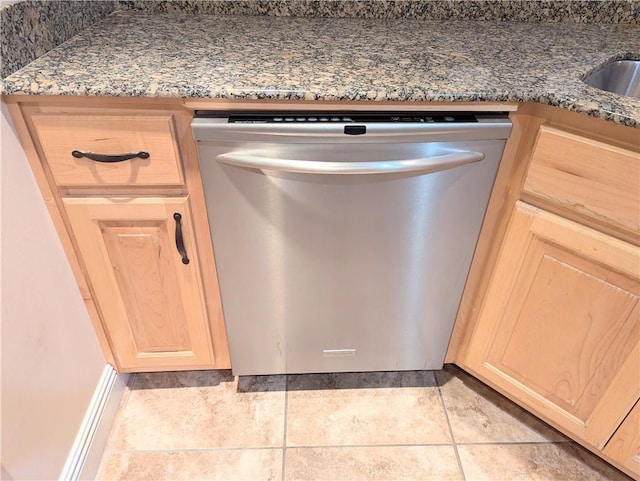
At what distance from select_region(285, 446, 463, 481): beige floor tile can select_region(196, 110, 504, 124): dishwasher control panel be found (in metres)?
0.91

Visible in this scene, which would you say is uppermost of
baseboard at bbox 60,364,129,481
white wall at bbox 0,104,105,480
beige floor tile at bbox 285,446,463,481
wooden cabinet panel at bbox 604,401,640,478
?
white wall at bbox 0,104,105,480

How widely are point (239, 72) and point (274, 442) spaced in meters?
0.99

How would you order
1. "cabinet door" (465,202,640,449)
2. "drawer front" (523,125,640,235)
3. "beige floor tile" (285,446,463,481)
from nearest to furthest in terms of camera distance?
"drawer front" (523,125,640,235)
"cabinet door" (465,202,640,449)
"beige floor tile" (285,446,463,481)

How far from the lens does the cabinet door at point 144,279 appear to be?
3.41ft

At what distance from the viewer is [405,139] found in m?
0.95

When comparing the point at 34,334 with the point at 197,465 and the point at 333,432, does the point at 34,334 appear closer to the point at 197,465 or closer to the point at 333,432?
the point at 197,465

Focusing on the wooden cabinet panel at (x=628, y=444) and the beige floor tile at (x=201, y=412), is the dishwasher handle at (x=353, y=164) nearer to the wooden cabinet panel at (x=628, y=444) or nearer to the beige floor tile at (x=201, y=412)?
the wooden cabinet panel at (x=628, y=444)

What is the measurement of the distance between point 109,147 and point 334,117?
1.53 feet

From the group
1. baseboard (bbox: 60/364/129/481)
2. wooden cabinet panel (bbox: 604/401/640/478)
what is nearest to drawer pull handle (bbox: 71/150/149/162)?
baseboard (bbox: 60/364/129/481)

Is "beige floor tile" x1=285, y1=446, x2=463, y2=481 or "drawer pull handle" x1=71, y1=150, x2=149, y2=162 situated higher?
"drawer pull handle" x1=71, y1=150, x2=149, y2=162

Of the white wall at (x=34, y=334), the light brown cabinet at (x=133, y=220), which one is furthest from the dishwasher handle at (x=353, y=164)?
the white wall at (x=34, y=334)

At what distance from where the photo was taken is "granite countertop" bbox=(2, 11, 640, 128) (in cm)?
90

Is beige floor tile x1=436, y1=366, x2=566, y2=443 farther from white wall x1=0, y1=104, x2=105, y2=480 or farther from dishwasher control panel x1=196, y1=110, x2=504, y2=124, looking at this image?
white wall x1=0, y1=104, x2=105, y2=480

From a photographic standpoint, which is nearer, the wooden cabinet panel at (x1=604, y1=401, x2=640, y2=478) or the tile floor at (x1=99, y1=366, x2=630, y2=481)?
the wooden cabinet panel at (x1=604, y1=401, x2=640, y2=478)
